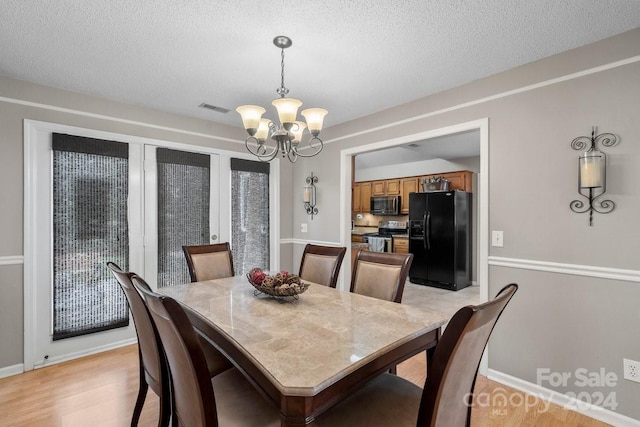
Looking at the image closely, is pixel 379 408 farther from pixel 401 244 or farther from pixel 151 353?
pixel 401 244

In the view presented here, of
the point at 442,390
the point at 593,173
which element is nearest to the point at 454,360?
the point at 442,390

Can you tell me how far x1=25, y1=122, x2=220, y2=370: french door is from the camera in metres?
2.69

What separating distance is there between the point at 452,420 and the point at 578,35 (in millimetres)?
2364

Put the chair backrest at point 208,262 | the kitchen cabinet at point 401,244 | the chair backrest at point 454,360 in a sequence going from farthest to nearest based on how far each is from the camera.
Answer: the kitchen cabinet at point 401,244 → the chair backrest at point 208,262 → the chair backrest at point 454,360

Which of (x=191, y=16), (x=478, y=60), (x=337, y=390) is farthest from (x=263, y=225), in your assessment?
(x=337, y=390)

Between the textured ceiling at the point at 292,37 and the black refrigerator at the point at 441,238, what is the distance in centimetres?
290

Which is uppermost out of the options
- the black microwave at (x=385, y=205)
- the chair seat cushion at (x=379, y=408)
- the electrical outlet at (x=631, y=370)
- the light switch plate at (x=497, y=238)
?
the black microwave at (x=385, y=205)

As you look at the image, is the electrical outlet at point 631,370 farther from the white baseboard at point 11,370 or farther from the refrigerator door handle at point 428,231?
the white baseboard at point 11,370

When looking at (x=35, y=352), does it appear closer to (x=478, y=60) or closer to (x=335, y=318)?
(x=335, y=318)

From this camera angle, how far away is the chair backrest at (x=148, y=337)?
4.71 feet

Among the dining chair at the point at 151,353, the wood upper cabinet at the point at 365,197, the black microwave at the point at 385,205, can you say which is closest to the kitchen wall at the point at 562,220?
the dining chair at the point at 151,353

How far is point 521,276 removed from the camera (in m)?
2.35

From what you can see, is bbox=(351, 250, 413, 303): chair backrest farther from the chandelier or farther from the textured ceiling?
the textured ceiling

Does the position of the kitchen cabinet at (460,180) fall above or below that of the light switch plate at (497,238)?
above
